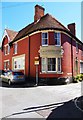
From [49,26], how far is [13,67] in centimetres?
985

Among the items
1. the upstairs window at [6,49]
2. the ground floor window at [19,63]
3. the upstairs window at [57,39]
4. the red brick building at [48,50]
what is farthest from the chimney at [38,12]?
the upstairs window at [6,49]

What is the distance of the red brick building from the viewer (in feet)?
71.8

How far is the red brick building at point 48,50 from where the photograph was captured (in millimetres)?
21891

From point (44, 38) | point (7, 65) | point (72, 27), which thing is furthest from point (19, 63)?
point (72, 27)

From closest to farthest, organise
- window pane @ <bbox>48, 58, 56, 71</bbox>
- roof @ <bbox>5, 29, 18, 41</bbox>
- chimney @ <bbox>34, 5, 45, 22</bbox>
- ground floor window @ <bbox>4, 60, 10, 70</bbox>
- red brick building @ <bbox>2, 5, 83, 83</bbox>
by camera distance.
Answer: red brick building @ <bbox>2, 5, 83, 83</bbox>
window pane @ <bbox>48, 58, 56, 71</bbox>
chimney @ <bbox>34, 5, 45, 22</bbox>
ground floor window @ <bbox>4, 60, 10, 70</bbox>
roof @ <bbox>5, 29, 18, 41</bbox>

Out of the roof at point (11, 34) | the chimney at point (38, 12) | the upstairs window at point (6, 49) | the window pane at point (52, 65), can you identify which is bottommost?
the window pane at point (52, 65)

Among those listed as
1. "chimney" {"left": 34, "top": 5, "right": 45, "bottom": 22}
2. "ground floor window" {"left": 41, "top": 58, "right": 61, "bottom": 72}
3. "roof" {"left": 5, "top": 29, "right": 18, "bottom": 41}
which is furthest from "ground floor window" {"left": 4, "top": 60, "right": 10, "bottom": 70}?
"ground floor window" {"left": 41, "top": 58, "right": 61, "bottom": 72}

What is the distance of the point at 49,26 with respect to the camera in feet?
73.6

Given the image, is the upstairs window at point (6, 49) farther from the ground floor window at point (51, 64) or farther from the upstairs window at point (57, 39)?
the upstairs window at point (57, 39)

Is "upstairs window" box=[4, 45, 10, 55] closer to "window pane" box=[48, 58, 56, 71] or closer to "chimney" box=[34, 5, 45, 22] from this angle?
"chimney" box=[34, 5, 45, 22]

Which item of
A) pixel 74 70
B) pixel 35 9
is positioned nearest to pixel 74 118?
pixel 74 70

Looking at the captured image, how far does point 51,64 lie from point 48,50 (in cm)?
176

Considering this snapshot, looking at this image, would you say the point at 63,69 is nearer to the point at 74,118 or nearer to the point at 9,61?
the point at 9,61

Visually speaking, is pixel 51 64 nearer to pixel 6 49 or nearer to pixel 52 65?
pixel 52 65
